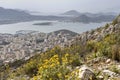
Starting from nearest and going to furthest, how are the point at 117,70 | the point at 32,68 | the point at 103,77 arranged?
the point at 103,77 < the point at 117,70 < the point at 32,68

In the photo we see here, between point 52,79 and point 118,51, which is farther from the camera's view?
point 118,51

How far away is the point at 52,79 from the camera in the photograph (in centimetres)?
552

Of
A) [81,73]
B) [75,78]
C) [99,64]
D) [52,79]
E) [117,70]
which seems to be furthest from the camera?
[99,64]

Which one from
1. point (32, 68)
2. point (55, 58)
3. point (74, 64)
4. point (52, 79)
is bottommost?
point (32, 68)

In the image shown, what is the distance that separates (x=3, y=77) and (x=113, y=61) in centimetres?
435

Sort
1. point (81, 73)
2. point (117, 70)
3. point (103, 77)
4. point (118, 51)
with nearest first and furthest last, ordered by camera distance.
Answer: point (81, 73) < point (103, 77) < point (117, 70) < point (118, 51)

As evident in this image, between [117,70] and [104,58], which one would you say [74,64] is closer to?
[104,58]

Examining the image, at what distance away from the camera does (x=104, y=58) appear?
1046 cm

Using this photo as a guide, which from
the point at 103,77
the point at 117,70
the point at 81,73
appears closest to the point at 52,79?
the point at 81,73

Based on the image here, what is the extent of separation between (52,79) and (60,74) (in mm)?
418

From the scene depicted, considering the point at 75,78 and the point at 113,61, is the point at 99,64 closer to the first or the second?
the point at 113,61

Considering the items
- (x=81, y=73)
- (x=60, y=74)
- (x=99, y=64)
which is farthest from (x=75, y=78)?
(x=99, y=64)

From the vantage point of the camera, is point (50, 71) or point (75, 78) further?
point (50, 71)

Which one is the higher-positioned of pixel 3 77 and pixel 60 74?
pixel 60 74
